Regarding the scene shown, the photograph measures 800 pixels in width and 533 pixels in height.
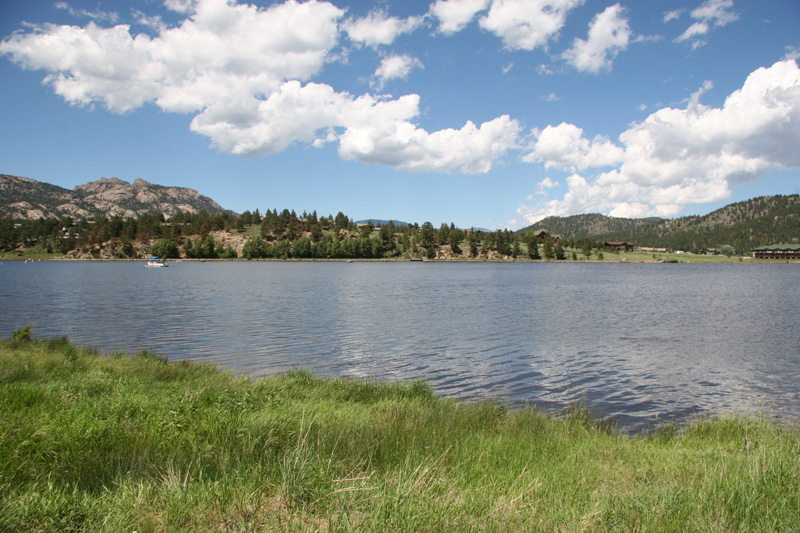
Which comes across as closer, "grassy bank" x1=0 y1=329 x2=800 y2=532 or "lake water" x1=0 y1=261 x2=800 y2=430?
"grassy bank" x1=0 y1=329 x2=800 y2=532

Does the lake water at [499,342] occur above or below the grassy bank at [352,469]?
below

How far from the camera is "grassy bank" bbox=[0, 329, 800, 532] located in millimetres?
5395

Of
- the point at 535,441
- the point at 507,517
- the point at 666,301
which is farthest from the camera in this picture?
the point at 666,301

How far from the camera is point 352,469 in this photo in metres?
7.09

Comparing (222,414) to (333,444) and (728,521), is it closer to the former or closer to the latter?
(333,444)

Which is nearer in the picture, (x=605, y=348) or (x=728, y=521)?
(x=728, y=521)

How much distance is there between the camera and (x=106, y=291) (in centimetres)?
6431

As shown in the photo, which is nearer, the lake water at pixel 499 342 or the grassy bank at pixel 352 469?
the grassy bank at pixel 352 469

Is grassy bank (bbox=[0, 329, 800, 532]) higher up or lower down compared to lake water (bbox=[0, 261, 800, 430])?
higher up

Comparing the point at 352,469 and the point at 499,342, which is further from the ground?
the point at 352,469

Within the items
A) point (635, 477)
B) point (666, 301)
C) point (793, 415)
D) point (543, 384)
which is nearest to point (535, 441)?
point (635, 477)

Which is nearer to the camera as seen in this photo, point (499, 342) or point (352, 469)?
point (352, 469)

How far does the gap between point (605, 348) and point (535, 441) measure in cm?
2025

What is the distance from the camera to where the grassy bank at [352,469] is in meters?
5.39
